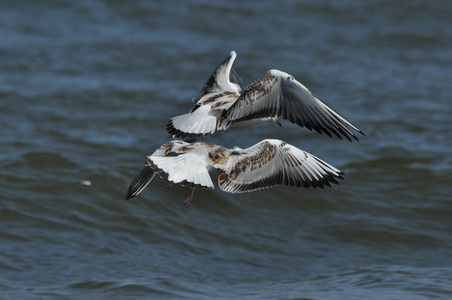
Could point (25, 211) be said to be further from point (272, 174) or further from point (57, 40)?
point (57, 40)

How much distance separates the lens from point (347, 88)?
10.8 metres

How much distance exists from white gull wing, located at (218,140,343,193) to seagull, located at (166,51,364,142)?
0.27 m

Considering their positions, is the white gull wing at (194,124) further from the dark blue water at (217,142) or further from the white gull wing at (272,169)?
the dark blue water at (217,142)

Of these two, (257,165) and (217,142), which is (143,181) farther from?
(217,142)

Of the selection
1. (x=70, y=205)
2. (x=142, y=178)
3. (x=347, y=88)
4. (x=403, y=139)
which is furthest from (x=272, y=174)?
(x=347, y=88)

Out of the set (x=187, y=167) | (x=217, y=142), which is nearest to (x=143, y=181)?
(x=187, y=167)

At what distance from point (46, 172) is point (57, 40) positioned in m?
3.91

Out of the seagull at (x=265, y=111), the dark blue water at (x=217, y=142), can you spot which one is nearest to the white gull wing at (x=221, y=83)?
the seagull at (x=265, y=111)

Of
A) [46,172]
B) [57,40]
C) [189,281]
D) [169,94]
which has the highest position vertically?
[57,40]

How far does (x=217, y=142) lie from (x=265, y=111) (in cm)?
294

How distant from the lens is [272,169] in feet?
18.3

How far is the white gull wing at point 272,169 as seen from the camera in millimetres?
5488

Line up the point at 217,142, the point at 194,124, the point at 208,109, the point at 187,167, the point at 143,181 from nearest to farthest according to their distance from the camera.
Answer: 1. the point at 187,167
2. the point at 194,124
3. the point at 143,181
4. the point at 208,109
5. the point at 217,142

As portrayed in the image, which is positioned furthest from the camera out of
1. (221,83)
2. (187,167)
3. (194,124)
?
(221,83)
